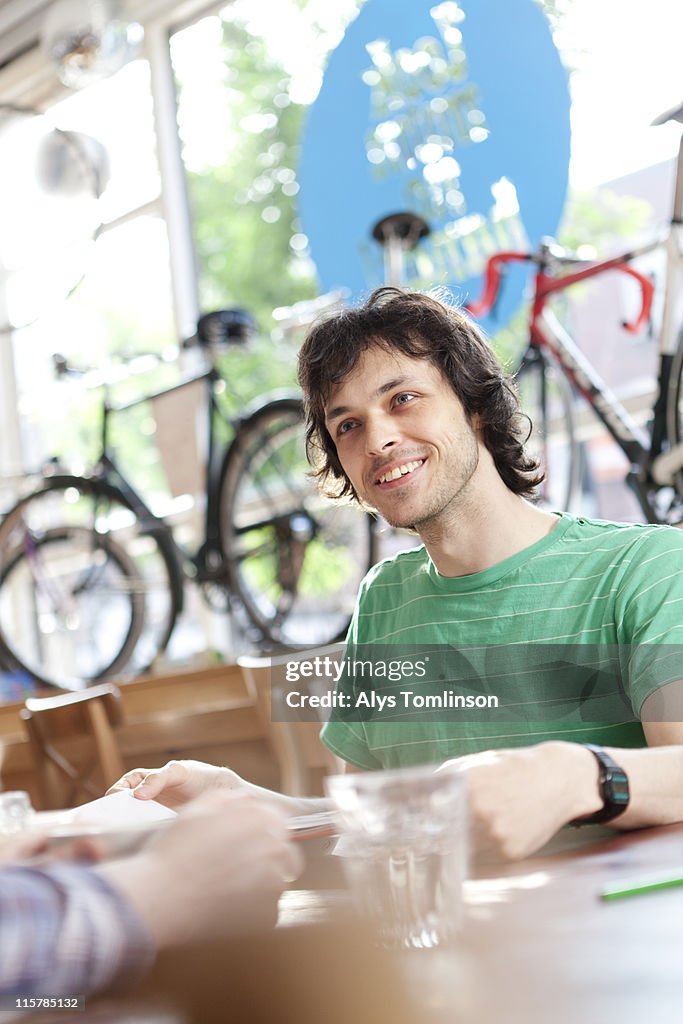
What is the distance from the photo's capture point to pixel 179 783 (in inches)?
37.4

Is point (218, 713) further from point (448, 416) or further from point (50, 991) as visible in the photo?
point (50, 991)

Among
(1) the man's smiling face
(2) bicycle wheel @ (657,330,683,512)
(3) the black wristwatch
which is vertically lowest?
(3) the black wristwatch

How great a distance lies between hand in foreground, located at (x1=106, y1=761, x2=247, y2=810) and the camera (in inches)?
36.8

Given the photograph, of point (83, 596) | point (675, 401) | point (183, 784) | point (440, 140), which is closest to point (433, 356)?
point (183, 784)

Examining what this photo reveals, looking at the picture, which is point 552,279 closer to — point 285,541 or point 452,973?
point 285,541

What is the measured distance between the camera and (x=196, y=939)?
1.65ft

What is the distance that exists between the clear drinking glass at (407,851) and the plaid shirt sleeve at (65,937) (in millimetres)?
111

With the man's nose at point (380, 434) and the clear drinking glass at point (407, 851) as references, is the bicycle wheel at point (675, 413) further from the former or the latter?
the clear drinking glass at point (407, 851)

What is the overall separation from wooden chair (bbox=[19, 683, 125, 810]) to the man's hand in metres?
2.17

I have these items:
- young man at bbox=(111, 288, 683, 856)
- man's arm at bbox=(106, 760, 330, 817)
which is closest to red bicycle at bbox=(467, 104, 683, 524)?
young man at bbox=(111, 288, 683, 856)

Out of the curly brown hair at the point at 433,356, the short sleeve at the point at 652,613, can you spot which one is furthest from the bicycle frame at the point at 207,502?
the short sleeve at the point at 652,613

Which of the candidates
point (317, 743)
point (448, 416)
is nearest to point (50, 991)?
point (448, 416)

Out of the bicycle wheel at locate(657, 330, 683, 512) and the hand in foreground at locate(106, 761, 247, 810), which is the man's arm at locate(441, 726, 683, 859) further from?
the bicycle wheel at locate(657, 330, 683, 512)

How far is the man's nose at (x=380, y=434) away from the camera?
4.48 ft
